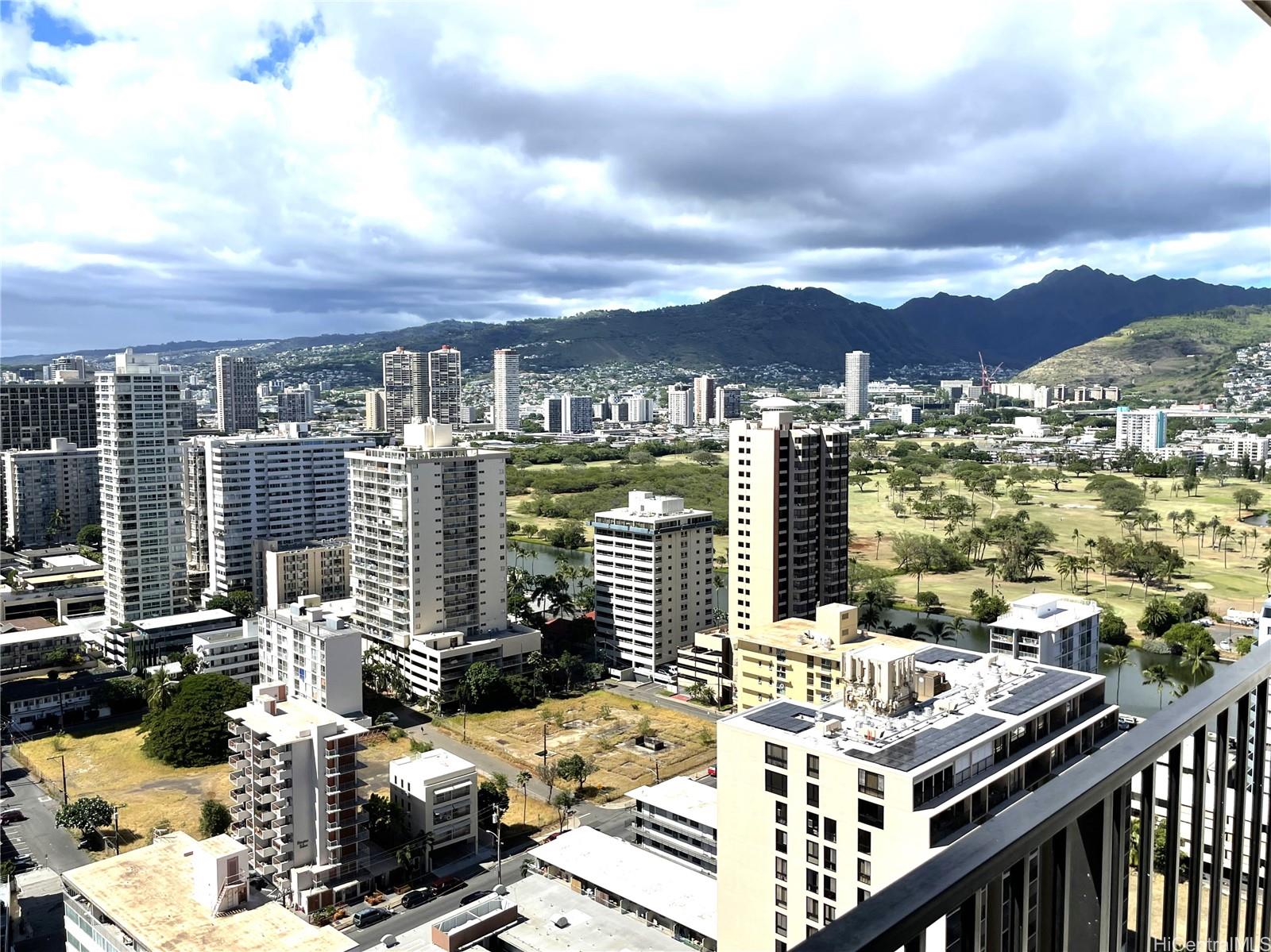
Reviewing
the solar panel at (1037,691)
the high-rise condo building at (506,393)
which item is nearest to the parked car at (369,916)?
the solar panel at (1037,691)

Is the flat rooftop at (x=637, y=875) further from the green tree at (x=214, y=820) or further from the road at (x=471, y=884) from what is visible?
the green tree at (x=214, y=820)

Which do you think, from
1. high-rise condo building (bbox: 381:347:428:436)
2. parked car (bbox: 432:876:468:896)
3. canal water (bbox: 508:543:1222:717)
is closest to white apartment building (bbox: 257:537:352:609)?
canal water (bbox: 508:543:1222:717)

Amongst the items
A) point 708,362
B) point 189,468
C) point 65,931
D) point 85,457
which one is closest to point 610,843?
point 65,931

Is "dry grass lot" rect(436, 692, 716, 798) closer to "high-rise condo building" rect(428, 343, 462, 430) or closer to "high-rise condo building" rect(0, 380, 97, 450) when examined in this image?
"high-rise condo building" rect(0, 380, 97, 450)

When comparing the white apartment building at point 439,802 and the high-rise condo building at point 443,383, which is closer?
the white apartment building at point 439,802

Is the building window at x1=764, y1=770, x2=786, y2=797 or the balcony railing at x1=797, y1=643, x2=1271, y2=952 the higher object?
the balcony railing at x1=797, y1=643, x2=1271, y2=952

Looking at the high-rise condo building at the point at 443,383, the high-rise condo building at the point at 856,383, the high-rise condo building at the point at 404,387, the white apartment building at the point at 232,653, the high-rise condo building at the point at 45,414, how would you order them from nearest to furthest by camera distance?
the white apartment building at the point at 232,653
the high-rise condo building at the point at 45,414
the high-rise condo building at the point at 443,383
the high-rise condo building at the point at 404,387
the high-rise condo building at the point at 856,383
